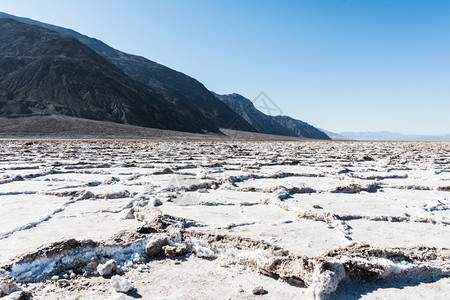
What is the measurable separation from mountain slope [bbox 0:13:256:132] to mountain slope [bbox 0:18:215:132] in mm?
18949

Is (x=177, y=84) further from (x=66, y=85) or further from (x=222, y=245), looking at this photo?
(x=222, y=245)

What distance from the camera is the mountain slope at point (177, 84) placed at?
242 ft

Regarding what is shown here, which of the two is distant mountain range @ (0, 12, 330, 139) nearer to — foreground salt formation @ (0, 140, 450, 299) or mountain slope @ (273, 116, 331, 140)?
foreground salt formation @ (0, 140, 450, 299)

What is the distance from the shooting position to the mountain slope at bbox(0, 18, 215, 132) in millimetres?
39406

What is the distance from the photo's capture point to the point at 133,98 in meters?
46.6

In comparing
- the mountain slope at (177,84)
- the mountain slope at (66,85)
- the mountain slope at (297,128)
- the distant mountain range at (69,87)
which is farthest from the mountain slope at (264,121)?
the mountain slope at (66,85)

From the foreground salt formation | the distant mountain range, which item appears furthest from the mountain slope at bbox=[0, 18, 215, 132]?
the foreground salt formation

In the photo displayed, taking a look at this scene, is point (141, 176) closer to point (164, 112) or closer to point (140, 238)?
point (140, 238)

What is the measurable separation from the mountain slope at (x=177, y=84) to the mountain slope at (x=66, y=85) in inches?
746

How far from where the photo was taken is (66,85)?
4306 centimetres

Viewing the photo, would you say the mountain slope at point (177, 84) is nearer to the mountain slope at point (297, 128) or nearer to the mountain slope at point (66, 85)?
the mountain slope at point (66, 85)

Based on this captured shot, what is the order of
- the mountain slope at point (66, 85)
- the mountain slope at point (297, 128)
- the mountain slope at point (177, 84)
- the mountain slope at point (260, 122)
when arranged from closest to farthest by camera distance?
the mountain slope at point (66, 85)
the mountain slope at point (177, 84)
the mountain slope at point (260, 122)
the mountain slope at point (297, 128)

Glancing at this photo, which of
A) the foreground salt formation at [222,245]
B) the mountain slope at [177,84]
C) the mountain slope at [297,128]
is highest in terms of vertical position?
the mountain slope at [177,84]

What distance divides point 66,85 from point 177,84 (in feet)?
129
